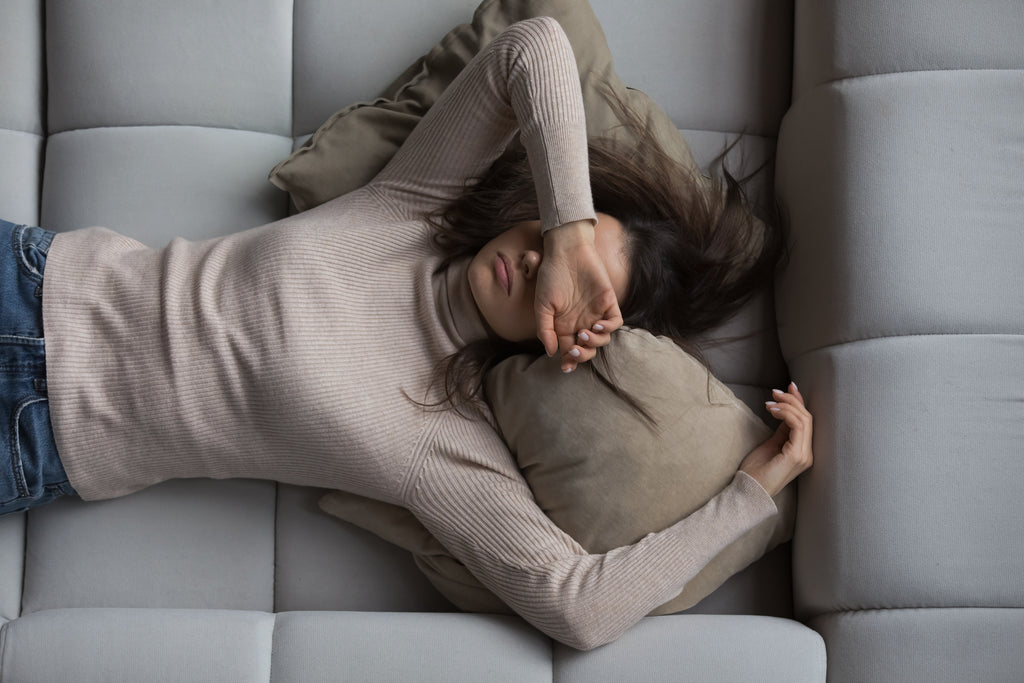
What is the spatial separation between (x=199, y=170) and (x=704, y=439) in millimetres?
943

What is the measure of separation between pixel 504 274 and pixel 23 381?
70 centimetres

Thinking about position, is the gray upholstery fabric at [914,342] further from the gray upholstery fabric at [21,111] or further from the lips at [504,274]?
the gray upholstery fabric at [21,111]

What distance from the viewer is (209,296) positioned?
130 cm

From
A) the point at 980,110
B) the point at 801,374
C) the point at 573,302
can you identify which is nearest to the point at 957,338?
the point at 801,374

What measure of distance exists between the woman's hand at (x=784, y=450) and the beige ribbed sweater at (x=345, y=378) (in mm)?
37

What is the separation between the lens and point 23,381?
Result: 126 centimetres

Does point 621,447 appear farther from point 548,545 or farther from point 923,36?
point 923,36

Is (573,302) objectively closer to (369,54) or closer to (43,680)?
(369,54)

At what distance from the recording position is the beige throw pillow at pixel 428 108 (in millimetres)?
1459

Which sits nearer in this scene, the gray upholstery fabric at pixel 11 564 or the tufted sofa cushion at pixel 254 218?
the tufted sofa cushion at pixel 254 218

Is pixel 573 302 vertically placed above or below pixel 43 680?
above

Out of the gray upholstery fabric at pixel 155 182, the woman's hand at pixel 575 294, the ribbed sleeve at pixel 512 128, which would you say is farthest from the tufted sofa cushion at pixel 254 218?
the woman's hand at pixel 575 294

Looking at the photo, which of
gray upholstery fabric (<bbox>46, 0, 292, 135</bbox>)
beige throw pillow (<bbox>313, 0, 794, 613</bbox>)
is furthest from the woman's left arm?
gray upholstery fabric (<bbox>46, 0, 292, 135</bbox>)

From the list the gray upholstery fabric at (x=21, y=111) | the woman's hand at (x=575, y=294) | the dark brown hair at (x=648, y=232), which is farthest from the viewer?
the gray upholstery fabric at (x=21, y=111)
